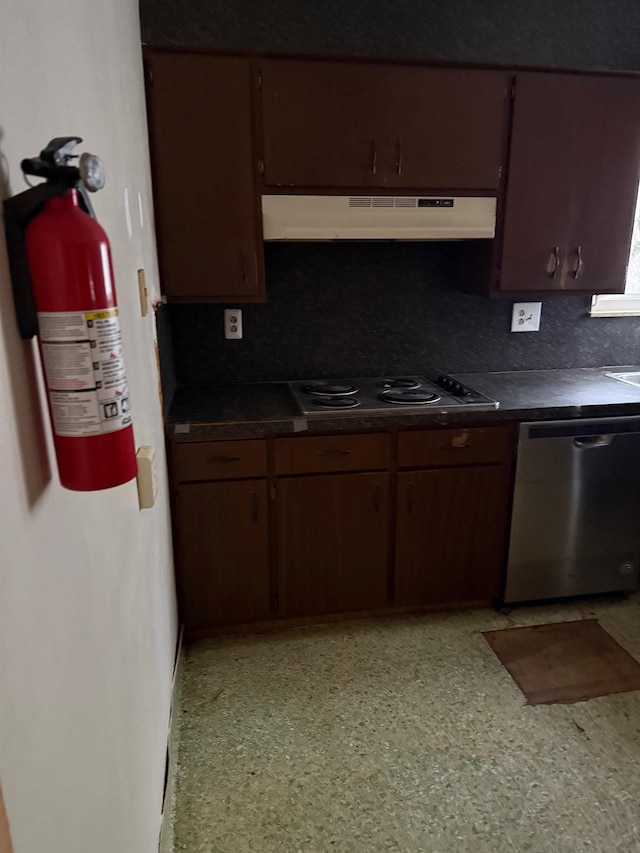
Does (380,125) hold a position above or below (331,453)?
A: above

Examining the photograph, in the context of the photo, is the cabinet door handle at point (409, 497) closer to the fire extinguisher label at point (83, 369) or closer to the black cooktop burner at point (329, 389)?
the black cooktop burner at point (329, 389)

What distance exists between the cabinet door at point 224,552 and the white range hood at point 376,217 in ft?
3.22

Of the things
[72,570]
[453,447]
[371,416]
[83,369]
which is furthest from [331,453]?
[83,369]

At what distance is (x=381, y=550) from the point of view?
236 centimetres

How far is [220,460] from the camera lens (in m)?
2.15

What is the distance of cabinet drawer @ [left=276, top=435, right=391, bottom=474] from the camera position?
2.18 m

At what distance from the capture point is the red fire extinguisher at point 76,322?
0.59 m

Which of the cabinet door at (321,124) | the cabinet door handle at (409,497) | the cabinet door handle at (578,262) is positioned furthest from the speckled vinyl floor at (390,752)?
the cabinet door at (321,124)

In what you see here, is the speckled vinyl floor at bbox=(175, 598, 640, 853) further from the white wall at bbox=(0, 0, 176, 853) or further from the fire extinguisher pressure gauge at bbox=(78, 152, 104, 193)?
the fire extinguisher pressure gauge at bbox=(78, 152, 104, 193)

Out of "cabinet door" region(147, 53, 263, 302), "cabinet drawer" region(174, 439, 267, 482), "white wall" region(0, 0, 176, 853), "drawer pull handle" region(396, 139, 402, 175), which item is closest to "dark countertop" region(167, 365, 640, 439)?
"cabinet drawer" region(174, 439, 267, 482)

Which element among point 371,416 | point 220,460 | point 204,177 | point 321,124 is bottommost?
point 220,460

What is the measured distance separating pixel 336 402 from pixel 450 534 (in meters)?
0.72

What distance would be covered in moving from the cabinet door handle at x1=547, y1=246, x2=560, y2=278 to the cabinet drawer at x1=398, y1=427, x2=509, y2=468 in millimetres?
735

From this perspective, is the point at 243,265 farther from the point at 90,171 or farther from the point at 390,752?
the point at 390,752
